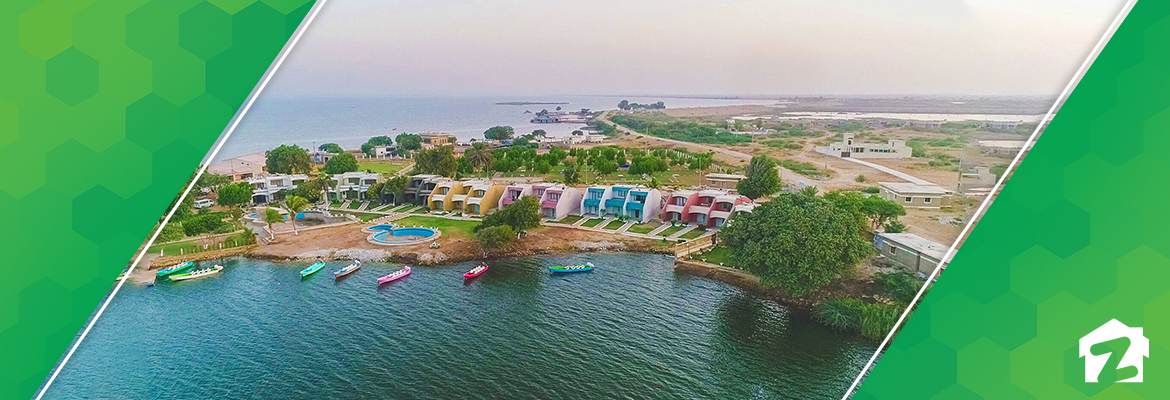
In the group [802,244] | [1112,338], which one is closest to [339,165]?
[802,244]

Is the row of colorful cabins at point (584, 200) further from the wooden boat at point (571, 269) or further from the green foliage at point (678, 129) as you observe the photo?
the green foliage at point (678, 129)

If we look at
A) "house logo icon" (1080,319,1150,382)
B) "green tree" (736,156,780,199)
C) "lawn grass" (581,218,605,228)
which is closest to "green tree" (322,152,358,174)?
"lawn grass" (581,218,605,228)

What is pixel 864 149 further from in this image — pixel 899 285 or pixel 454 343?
pixel 454 343

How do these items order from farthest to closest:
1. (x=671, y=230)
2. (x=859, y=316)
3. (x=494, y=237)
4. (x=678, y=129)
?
(x=678, y=129)
(x=671, y=230)
(x=494, y=237)
(x=859, y=316)

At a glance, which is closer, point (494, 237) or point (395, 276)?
point (395, 276)

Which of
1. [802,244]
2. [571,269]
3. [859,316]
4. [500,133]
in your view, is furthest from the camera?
[500,133]

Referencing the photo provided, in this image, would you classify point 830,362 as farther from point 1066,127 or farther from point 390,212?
point 390,212
